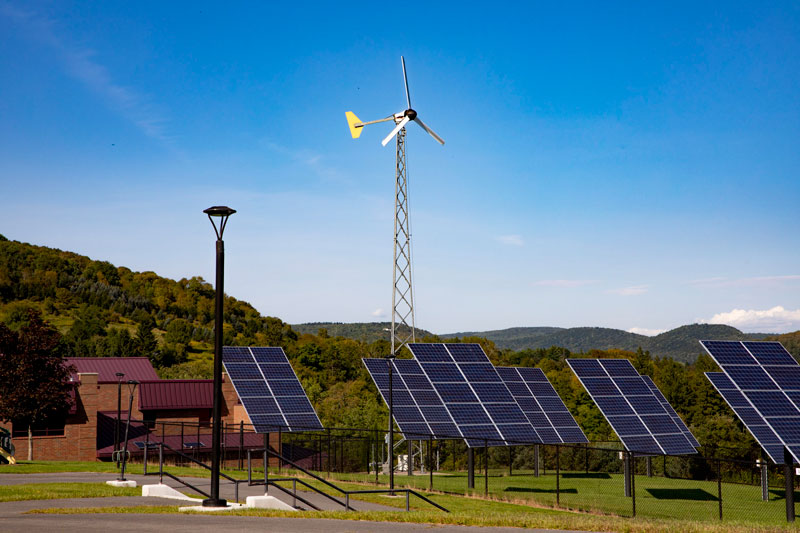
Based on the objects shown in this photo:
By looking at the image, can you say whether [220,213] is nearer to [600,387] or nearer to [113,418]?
[600,387]

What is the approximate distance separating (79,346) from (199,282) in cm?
7481

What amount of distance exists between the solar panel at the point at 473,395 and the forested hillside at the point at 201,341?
15.5m

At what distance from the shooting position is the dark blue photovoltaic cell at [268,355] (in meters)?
46.2

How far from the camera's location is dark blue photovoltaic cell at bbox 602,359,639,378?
135 ft

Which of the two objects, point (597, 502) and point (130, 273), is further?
point (130, 273)

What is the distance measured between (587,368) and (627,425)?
6320 mm

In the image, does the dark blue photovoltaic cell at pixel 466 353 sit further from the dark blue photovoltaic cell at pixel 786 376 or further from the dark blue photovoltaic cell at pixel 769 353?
the dark blue photovoltaic cell at pixel 786 376

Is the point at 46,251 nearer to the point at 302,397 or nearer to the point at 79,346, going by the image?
the point at 79,346

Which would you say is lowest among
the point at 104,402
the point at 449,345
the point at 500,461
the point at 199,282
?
the point at 500,461

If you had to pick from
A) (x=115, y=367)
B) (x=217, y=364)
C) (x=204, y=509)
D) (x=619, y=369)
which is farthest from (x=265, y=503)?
(x=115, y=367)

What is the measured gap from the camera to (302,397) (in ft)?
142

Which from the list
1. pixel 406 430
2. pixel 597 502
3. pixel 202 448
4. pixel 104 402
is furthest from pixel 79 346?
pixel 597 502

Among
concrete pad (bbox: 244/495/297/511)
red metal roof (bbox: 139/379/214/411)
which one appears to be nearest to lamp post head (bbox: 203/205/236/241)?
concrete pad (bbox: 244/495/297/511)

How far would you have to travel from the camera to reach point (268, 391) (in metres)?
42.7
